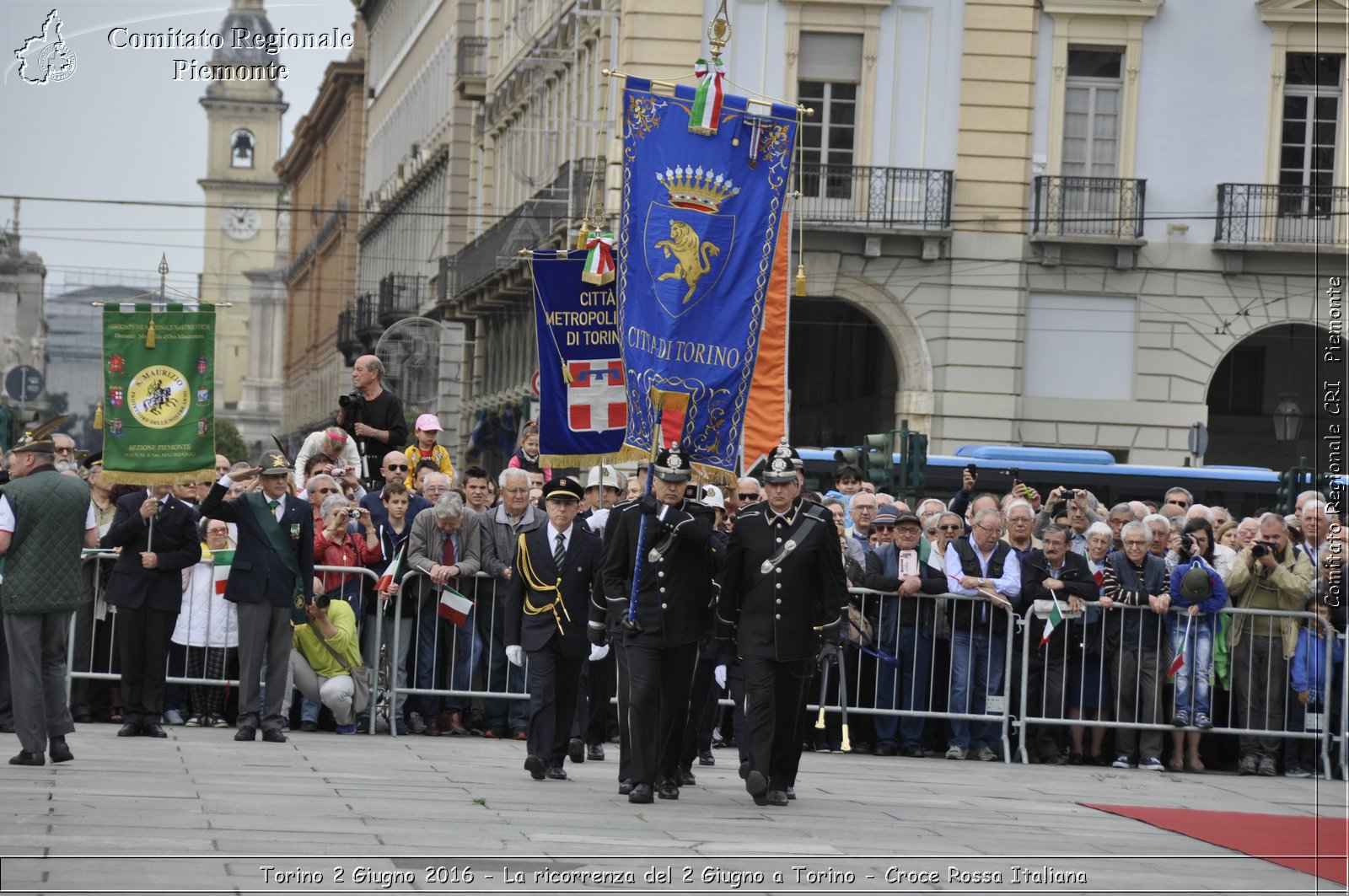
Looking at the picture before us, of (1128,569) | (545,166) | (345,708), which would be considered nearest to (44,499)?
(345,708)

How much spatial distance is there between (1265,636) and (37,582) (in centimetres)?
943

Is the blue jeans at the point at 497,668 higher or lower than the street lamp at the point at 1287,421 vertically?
lower

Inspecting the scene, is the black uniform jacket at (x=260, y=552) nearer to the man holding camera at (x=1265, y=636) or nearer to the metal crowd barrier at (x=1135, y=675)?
the metal crowd barrier at (x=1135, y=675)

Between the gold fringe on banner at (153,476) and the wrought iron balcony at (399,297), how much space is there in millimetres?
43245

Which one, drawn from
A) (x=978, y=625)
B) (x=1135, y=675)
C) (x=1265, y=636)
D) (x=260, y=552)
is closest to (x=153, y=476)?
(x=260, y=552)

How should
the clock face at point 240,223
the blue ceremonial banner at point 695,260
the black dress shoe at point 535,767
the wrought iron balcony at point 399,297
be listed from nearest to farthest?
the black dress shoe at point 535,767
the blue ceremonial banner at point 695,260
the wrought iron balcony at point 399,297
the clock face at point 240,223

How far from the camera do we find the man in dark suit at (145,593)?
14977 millimetres

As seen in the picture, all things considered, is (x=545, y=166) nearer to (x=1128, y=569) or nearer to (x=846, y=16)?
(x=846, y=16)

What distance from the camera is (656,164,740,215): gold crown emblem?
14062 mm

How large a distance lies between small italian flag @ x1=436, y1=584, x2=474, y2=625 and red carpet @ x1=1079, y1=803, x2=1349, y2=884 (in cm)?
499

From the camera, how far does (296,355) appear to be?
97.6 m

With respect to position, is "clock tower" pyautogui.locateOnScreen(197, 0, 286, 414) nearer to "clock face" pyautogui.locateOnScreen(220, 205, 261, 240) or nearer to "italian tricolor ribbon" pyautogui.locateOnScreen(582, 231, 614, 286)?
"clock face" pyautogui.locateOnScreen(220, 205, 261, 240)

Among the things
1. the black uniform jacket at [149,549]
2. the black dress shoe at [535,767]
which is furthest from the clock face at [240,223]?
the black dress shoe at [535,767]

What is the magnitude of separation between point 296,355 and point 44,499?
8617cm
